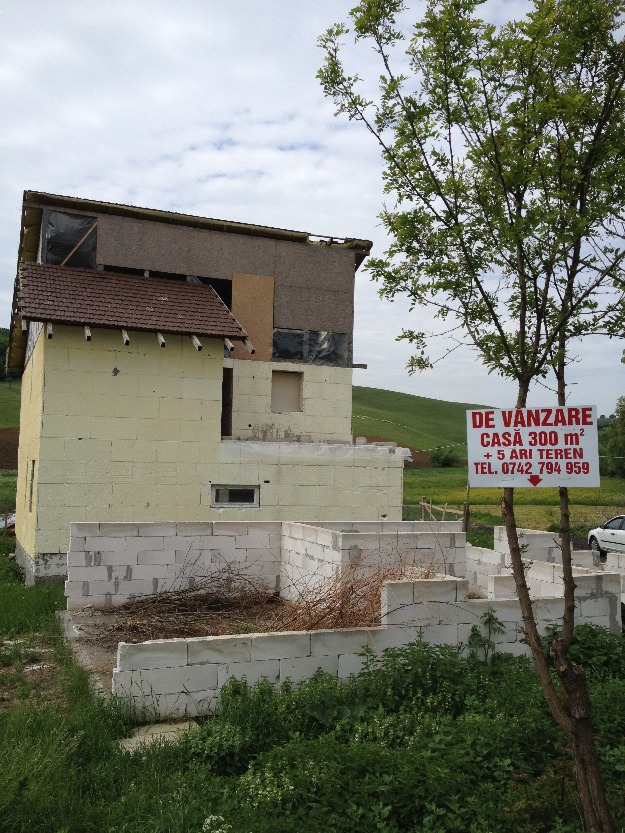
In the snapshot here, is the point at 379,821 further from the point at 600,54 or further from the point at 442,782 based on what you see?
the point at 600,54

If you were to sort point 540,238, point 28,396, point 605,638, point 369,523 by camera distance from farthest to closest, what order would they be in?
point 28,396
point 369,523
point 605,638
point 540,238

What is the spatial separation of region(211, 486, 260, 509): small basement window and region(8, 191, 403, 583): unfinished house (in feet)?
0.13

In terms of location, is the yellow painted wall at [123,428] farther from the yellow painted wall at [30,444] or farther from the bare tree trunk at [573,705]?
the bare tree trunk at [573,705]

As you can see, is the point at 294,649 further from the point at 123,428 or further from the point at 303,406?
the point at 303,406

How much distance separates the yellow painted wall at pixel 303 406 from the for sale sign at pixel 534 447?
13.0 m

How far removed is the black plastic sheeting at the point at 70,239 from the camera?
→ 16.3m

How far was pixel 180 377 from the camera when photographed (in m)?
15.6

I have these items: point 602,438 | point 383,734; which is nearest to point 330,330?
point 383,734

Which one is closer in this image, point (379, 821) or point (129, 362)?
point (379, 821)

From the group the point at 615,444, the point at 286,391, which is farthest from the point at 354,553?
the point at 615,444

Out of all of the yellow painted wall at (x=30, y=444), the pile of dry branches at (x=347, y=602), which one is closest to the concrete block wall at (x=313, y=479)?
the yellow painted wall at (x=30, y=444)

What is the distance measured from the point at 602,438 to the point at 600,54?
173 ft

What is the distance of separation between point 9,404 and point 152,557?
61923 millimetres

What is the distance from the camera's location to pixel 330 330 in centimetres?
1912
